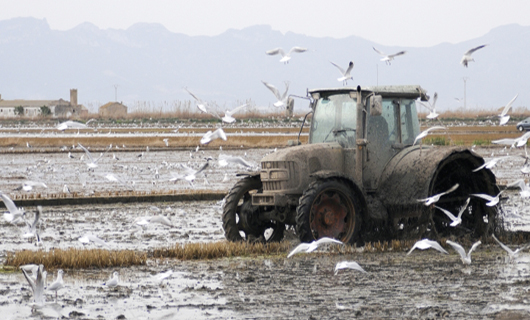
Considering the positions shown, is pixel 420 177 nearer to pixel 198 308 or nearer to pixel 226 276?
pixel 226 276

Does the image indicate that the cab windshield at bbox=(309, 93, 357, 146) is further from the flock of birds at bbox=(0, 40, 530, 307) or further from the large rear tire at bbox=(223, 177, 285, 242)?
the large rear tire at bbox=(223, 177, 285, 242)

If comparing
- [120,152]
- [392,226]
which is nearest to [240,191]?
[392,226]

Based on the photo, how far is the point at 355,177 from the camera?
35.7 feet

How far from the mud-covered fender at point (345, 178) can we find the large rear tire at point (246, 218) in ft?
3.71

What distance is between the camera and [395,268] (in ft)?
30.0

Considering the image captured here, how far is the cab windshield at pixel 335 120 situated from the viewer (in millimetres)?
10859

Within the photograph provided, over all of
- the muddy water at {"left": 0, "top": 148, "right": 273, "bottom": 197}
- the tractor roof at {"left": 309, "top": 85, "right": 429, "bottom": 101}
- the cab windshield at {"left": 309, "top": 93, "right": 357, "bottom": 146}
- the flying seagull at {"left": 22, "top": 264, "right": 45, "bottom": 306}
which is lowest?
the muddy water at {"left": 0, "top": 148, "right": 273, "bottom": 197}

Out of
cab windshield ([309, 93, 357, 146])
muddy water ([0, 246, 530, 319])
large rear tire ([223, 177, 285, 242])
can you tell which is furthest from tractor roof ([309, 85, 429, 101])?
muddy water ([0, 246, 530, 319])

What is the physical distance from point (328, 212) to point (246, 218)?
1297 millimetres

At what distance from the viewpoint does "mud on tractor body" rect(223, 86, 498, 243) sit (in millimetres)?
10453

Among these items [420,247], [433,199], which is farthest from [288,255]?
[433,199]

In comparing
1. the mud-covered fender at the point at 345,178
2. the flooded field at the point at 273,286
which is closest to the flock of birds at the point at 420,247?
the flooded field at the point at 273,286

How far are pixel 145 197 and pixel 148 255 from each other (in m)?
7.15

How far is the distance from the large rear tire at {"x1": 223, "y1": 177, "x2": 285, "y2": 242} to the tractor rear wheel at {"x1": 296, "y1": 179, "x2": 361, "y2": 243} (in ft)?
3.59
